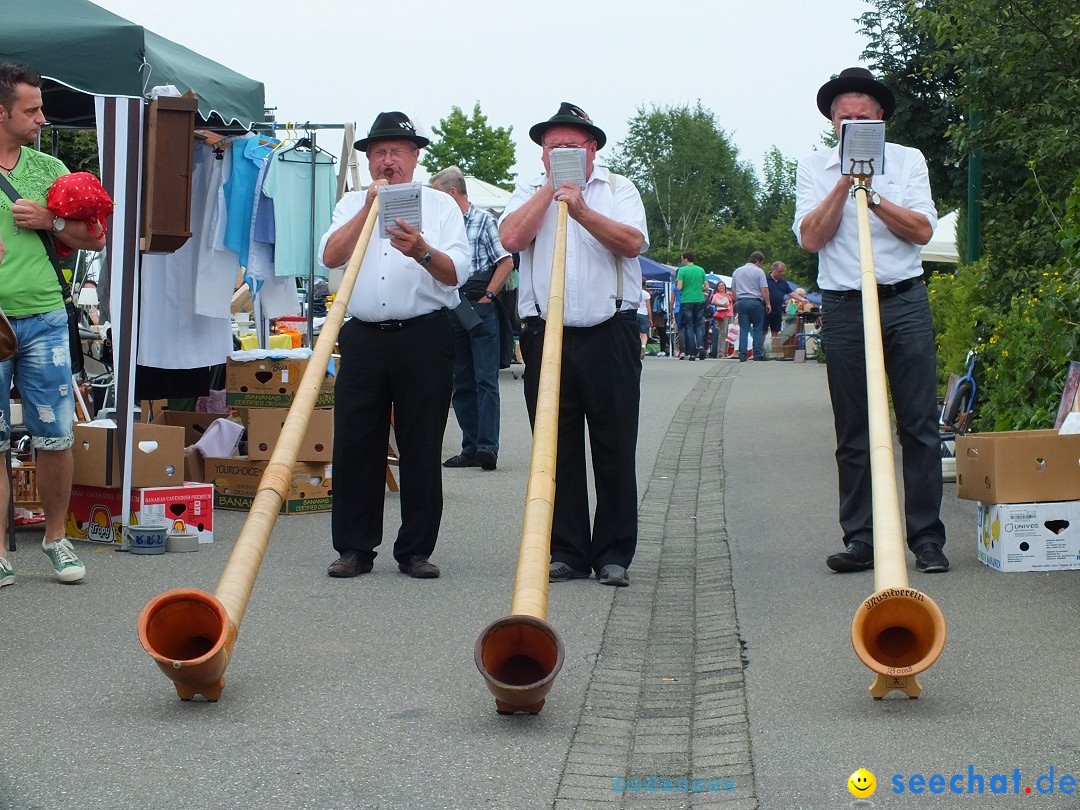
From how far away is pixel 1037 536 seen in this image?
20.7 feet

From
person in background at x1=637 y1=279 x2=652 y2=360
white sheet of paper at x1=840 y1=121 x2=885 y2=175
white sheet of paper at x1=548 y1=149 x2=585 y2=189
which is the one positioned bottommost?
person in background at x1=637 y1=279 x2=652 y2=360

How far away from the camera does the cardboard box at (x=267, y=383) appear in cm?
876

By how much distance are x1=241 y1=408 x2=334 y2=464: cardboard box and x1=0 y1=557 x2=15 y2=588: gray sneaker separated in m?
2.39

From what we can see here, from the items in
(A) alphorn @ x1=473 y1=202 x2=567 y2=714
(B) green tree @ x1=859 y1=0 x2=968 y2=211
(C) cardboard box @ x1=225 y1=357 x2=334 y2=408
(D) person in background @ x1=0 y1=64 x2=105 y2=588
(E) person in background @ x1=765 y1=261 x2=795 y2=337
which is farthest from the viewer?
(E) person in background @ x1=765 y1=261 x2=795 y2=337

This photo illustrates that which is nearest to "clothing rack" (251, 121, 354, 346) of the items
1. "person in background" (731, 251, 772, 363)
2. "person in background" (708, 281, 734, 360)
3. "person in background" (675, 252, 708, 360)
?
"person in background" (731, 251, 772, 363)

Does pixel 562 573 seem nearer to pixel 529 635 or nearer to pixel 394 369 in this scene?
pixel 394 369

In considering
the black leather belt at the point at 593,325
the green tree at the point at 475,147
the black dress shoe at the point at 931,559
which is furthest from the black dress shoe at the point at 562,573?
the green tree at the point at 475,147

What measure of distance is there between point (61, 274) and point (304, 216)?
3302mm

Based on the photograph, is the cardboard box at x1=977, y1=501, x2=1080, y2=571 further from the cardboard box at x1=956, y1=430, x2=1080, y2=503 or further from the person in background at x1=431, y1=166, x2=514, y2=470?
the person in background at x1=431, y1=166, x2=514, y2=470

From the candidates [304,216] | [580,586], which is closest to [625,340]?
[580,586]

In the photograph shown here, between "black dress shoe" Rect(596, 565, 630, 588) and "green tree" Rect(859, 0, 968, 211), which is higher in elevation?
"green tree" Rect(859, 0, 968, 211)

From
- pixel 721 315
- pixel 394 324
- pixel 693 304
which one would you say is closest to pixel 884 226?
pixel 394 324

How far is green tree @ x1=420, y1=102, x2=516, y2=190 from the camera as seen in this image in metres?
61.8

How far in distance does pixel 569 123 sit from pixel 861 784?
10.9 ft
